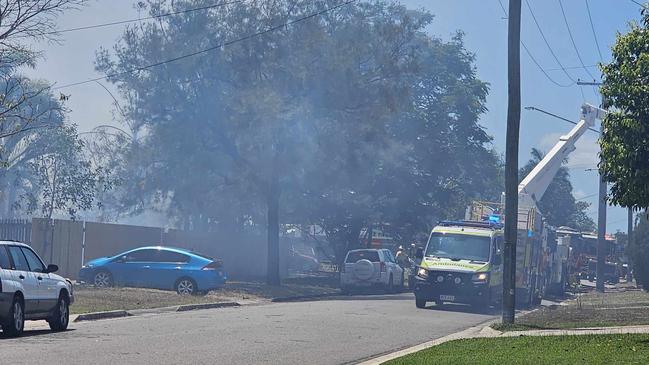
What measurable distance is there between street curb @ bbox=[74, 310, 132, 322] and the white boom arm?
16935mm

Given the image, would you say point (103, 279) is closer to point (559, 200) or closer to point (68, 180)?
point (68, 180)

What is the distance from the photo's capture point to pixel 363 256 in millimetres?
45469

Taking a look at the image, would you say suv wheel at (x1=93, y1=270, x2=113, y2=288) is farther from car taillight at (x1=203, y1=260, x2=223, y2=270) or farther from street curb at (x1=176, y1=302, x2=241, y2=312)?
street curb at (x1=176, y1=302, x2=241, y2=312)

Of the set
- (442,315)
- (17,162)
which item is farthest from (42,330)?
(17,162)

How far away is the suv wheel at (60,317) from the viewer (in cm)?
2098

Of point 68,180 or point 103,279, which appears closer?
point 103,279

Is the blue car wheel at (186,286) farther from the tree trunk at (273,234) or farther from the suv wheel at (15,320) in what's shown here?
the suv wheel at (15,320)

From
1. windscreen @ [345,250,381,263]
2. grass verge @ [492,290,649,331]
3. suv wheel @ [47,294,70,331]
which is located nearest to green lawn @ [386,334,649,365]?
grass verge @ [492,290,649,331]

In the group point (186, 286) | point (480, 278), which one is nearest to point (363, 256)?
point (186, 286)

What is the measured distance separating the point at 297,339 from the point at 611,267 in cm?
5473

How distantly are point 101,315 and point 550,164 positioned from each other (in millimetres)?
20812

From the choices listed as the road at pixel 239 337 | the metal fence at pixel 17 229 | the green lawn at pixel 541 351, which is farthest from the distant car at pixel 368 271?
the green lawn at pixel 541 351

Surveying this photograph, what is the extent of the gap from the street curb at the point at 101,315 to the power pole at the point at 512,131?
8.69 meters

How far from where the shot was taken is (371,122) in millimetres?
43375
